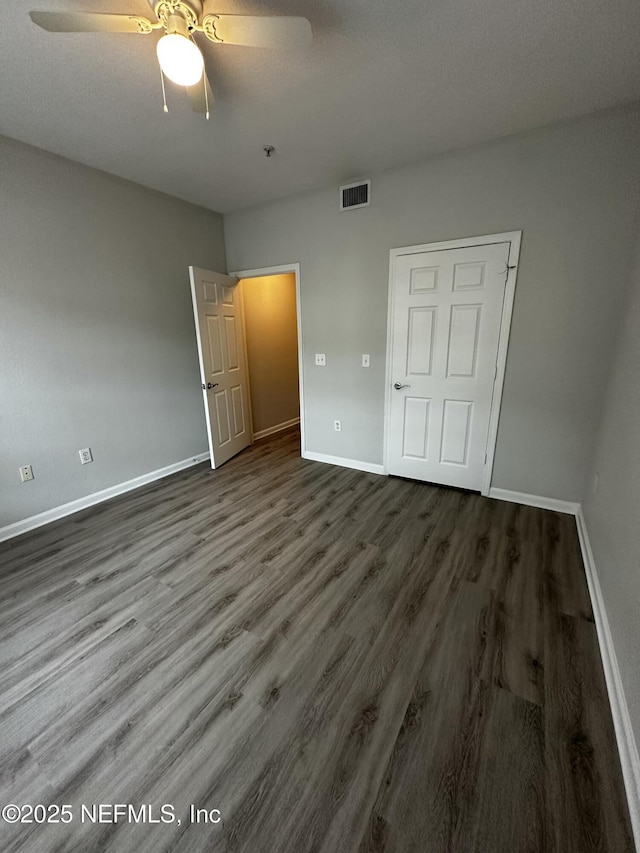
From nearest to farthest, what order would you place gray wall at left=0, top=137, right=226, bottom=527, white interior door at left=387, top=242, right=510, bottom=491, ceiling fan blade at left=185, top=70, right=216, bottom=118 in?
ceiling fan blade at left=185, top=70, right=216, bottom=118
gray wall at left=0, top=137, right=226, bottom=527
white interior door at left=387, top=242, right=510, bottom=491

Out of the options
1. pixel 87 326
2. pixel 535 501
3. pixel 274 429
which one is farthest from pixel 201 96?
pixel 274 429

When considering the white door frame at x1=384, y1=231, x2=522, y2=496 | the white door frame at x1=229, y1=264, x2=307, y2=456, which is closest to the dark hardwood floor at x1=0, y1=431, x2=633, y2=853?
the white door frame at x1=384, y1=231, x2=522, y2=496

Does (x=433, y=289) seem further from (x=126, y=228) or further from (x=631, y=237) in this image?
(x=126, y=228)

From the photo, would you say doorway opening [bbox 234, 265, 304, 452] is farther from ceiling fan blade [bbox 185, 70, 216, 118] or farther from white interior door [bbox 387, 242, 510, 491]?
ceiling fan blade [bbox 185, 70, 216, 118]

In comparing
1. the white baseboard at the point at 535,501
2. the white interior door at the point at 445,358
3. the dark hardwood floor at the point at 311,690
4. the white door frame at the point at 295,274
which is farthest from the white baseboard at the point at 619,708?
the white door frame at the point at 295,274

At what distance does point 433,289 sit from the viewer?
9.25 feet

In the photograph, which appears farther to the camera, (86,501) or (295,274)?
(295,274)

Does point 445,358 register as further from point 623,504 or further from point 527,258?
point 623,504

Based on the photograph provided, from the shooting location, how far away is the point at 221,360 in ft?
12.1

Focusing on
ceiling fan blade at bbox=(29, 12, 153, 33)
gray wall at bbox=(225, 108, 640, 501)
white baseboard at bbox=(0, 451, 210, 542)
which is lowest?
white baseboard at bbox=(0, 451, 210, 542)

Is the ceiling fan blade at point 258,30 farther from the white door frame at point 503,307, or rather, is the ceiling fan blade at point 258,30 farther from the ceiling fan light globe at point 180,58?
the white door frame at point 503,307

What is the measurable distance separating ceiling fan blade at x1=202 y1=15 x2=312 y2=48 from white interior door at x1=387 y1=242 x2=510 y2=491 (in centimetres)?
175

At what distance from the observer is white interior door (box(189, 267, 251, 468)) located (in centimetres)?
336

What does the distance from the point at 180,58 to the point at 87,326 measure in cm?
211
